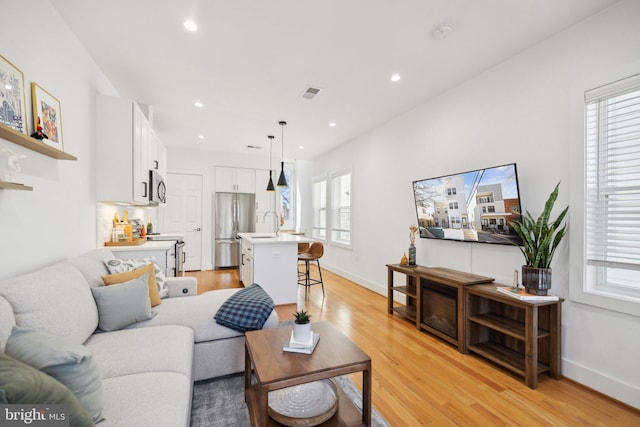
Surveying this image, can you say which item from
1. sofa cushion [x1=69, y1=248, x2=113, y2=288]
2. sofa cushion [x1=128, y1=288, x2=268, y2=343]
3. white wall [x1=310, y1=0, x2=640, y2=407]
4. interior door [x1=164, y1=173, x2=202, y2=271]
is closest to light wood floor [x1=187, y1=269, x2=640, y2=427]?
white wall [x1=310, y1=0, x2=640, y2=407]

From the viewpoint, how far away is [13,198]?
172 centimetres

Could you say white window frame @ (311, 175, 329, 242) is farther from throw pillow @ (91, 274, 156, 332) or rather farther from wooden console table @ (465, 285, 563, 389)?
throw pillow @ (91, 274, 156, 332)

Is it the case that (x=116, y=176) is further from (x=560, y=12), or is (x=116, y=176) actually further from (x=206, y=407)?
(x=560, y=12)

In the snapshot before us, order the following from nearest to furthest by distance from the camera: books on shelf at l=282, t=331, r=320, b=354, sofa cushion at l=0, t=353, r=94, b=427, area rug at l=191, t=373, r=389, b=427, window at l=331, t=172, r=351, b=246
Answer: sofa cushion at l=0, t=353, r=94, b=427 < books on shelf at l=282, t=331, r=320, b=354 < area rug at l=191, t=373, r=389, b=427 < window at l=331, t=172, r=351, b=246

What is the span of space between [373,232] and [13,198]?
163 inches

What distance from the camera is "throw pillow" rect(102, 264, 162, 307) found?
212cm

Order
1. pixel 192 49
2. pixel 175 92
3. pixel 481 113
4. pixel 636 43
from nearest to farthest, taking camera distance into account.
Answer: pixel 636 43
pixel 192 49
pixel 481 113
pixel 175 92

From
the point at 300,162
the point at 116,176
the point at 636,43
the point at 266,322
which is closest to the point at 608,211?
the point at 636,43

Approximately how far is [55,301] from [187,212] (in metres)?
5.08

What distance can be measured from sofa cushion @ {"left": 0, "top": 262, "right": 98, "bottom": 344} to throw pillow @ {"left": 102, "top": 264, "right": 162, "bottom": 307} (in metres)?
0.23

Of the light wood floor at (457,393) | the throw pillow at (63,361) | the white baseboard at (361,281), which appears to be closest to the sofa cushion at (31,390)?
the throw pillow at (63,361)

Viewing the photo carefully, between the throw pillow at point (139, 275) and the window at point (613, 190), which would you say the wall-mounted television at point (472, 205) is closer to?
the window at point (613, 190)

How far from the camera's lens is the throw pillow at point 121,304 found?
6.22 ft

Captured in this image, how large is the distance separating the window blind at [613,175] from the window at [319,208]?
504cm
